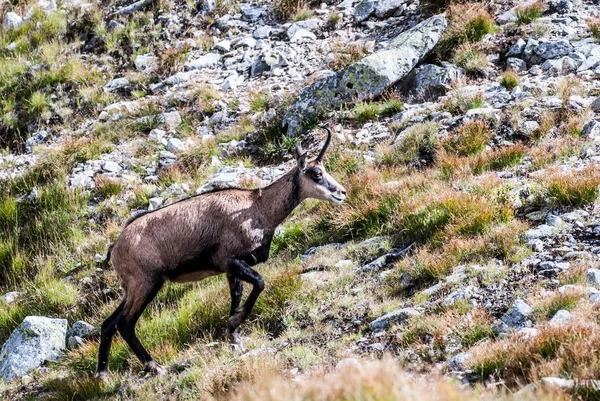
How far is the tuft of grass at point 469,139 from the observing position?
12602 millimetres

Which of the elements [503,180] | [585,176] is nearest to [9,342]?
[503,180]

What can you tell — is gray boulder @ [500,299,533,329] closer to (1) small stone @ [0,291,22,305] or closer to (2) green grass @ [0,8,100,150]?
(1) small stone @ [0,291,22,305]

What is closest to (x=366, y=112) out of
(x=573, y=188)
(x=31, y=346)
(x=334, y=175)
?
(x=334, y=175)

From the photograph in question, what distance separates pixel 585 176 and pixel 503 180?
1380 millimetres

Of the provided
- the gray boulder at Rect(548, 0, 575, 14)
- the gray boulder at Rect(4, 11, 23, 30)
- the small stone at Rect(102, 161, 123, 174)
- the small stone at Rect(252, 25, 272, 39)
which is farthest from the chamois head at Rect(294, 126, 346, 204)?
the gray boulder at Rect(4, 11, 23, 30)

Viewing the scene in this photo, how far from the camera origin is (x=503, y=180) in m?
11.2

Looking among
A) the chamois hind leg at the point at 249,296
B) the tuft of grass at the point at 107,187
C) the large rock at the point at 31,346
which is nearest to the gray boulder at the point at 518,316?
the chamois hind leg at the point at 249,296

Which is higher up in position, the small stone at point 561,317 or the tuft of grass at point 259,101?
Answer: the tuft of grass at point 259,101

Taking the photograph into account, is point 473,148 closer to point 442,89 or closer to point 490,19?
point 442,89

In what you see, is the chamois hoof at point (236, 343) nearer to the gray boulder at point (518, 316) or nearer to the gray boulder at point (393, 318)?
the gray boulder at point (393, 318)

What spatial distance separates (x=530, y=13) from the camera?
16641mm

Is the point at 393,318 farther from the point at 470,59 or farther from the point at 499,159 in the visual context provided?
the point at 470,59

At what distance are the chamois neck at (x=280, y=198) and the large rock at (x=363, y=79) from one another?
5.24 m

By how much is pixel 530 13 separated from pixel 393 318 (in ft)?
35.6
